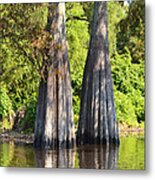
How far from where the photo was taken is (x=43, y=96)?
3.47 metres

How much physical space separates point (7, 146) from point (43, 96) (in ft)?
1.17

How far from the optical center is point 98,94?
3.40 meters

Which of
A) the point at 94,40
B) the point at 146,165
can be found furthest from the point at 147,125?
the point at 94,40

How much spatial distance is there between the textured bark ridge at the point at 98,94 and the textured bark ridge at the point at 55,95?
0.08m

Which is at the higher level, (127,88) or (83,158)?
(127,88)

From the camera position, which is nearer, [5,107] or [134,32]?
[134,32]

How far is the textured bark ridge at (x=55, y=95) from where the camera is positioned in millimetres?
3426

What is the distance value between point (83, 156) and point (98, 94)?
14.1 inches

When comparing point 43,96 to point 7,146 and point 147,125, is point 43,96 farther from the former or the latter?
point 147,125

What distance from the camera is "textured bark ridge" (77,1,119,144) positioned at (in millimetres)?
3381

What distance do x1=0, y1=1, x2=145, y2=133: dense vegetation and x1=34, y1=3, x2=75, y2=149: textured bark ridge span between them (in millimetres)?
33

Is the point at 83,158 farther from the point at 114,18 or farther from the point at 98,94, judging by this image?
the point at 114,18

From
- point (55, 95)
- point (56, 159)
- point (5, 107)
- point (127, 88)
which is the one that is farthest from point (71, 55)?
point (56, 159)

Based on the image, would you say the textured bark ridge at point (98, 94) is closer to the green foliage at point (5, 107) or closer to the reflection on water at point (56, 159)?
the reflection on water at point (56, 159)
